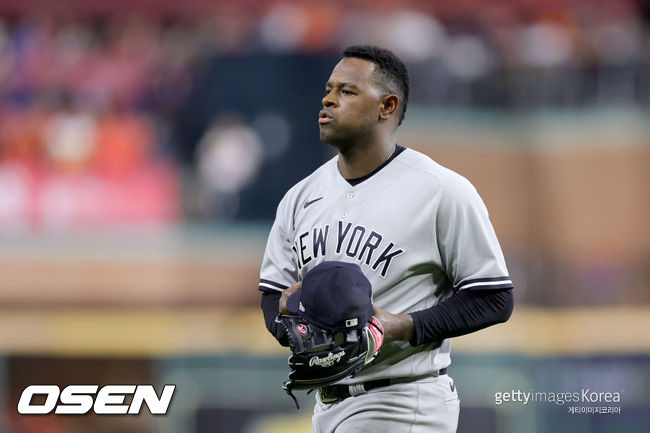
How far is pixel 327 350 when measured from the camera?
2.12 metres

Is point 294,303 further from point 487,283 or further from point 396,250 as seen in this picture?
point 487,283

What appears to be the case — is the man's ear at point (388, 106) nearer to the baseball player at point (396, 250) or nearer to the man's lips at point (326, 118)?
the baseball player at point (396, 250)

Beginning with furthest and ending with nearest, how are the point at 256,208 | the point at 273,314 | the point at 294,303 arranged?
the point at 256,208 < the point at 273,314 < the point at 294,303

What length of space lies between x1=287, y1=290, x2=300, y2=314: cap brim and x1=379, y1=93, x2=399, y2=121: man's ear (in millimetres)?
481

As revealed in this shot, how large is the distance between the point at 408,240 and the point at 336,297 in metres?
0.29

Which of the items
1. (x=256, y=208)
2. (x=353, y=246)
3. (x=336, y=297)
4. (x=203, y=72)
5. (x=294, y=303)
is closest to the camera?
(x=336, y=297)

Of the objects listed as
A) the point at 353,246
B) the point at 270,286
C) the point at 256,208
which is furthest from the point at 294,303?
the point at 256,208

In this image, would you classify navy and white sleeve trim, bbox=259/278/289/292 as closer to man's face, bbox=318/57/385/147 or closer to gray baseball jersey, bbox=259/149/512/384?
gray baseball jersey, bbox=259/149/512/384

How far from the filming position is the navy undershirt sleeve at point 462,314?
2.21 metres

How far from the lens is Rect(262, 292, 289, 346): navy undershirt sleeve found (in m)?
2.30

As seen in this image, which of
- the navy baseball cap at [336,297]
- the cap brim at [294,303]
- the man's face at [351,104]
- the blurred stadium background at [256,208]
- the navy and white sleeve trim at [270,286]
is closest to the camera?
the navy baseball cap at [336,297]

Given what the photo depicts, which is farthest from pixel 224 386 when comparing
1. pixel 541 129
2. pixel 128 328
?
pixel 541 129

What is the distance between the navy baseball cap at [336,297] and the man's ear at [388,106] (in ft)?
1.35

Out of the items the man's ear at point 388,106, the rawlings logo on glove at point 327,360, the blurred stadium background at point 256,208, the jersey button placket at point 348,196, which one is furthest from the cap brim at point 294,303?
the blurred stadium background at point 256,208
